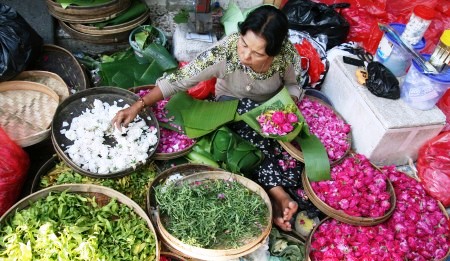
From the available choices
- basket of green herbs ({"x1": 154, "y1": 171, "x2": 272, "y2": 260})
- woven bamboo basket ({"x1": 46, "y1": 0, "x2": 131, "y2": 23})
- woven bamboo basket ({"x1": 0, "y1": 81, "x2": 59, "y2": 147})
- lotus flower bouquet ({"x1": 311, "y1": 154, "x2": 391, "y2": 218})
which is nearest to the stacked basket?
woven bamboo basket ({"x1": 46, "y1": 0, "x2": 131, "y2": 23})

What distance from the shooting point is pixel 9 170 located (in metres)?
2.47

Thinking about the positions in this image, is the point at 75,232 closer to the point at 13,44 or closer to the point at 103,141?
the point at 103,141

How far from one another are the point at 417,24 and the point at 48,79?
9.49ft

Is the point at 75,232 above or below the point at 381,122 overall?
below

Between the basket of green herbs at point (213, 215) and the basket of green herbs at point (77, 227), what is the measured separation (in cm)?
16

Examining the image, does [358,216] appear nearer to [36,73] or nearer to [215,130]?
[215,130]

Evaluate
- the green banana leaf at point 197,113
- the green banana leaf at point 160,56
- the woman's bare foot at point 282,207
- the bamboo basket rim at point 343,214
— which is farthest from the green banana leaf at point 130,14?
the bamboo basket rim at point 343,214

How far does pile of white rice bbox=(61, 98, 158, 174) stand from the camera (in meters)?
2.54

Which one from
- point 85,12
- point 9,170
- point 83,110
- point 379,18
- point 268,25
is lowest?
point 9,170

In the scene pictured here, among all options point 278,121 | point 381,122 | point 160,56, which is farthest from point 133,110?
point 381,122

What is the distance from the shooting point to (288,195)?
9.08ft

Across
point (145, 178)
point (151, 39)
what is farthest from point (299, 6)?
point (145, 178)

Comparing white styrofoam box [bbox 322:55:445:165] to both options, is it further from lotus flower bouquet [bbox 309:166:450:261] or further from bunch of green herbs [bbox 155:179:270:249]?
bunch of green herbs [bbox 155:179:270:249]

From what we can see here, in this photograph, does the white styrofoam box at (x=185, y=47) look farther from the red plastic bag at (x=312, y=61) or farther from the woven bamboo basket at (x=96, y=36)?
the red plastic bag at (x=312, y=61)
